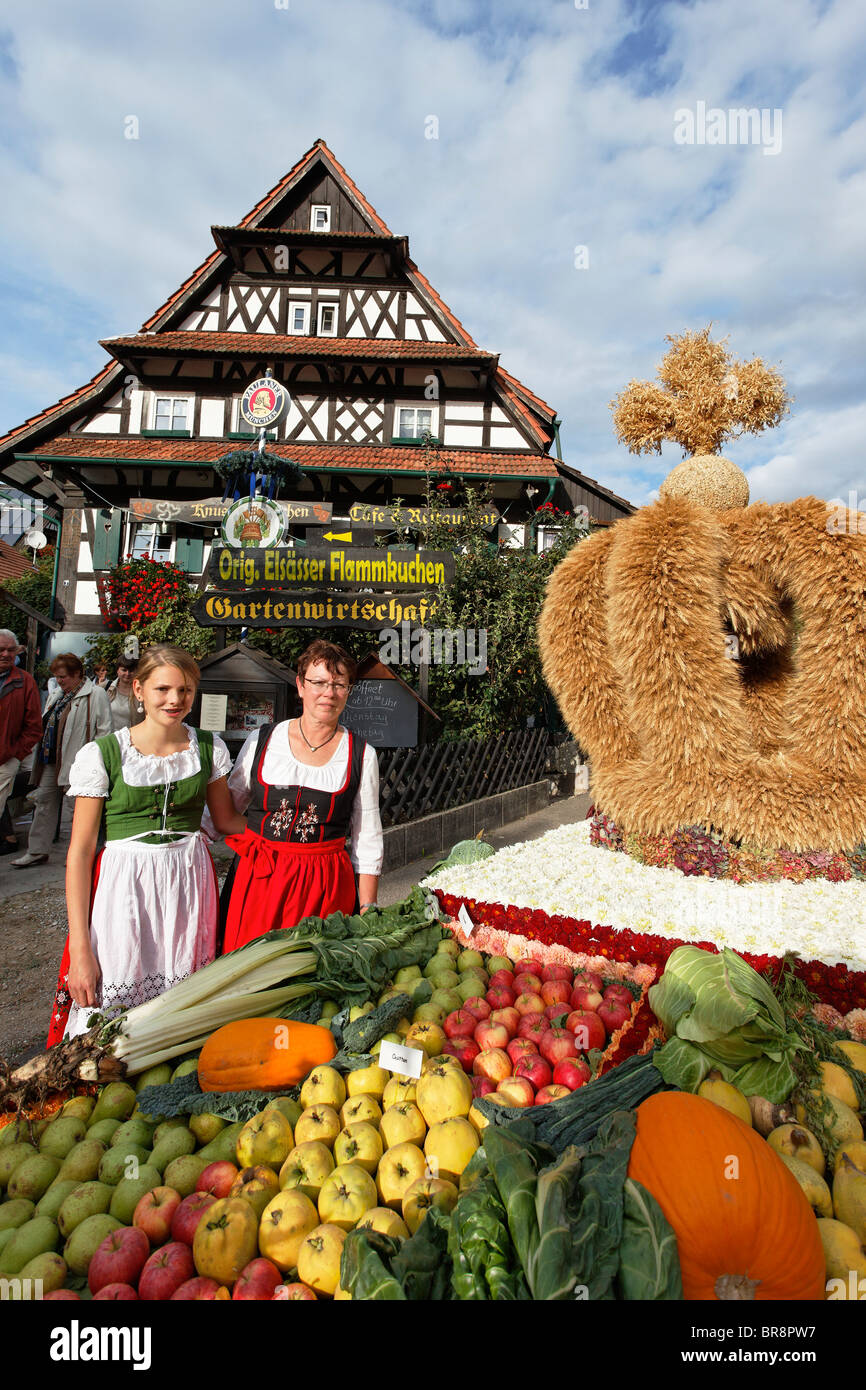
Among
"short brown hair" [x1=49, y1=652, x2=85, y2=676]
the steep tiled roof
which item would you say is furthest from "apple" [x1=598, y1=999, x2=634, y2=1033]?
Answer: the steep tiled roof

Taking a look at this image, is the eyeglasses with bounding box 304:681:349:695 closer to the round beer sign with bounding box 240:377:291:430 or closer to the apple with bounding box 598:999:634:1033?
the apple with bounding box 598:999:634:1033

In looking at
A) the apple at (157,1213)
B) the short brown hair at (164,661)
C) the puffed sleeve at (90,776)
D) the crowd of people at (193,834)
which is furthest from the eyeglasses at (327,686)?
the apple at (157,1213)

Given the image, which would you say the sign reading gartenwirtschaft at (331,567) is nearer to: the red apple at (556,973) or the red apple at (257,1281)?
the red apple at (556,973)

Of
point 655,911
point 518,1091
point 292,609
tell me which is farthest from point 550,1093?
point 292,609

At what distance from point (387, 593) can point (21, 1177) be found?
6073mm

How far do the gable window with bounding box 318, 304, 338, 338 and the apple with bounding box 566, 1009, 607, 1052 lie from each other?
1635cm

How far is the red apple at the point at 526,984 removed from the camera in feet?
7.98

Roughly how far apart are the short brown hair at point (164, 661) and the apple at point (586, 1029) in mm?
1683

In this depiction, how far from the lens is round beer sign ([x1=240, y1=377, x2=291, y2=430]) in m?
13.3

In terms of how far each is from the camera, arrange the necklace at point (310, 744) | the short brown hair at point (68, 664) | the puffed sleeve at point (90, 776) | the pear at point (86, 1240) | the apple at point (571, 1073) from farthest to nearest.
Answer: the short brown hair at point (68, 664) → the necklace at point (310, 744) → the puffed sleeve at point (90, 776) → the apple at point (571, 1073) → the pear at point (86, 1240)

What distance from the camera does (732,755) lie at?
443 centimetres

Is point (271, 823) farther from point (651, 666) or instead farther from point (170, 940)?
point (651, 666)

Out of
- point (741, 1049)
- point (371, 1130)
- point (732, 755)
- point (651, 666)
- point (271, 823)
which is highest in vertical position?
point (651, 666)
